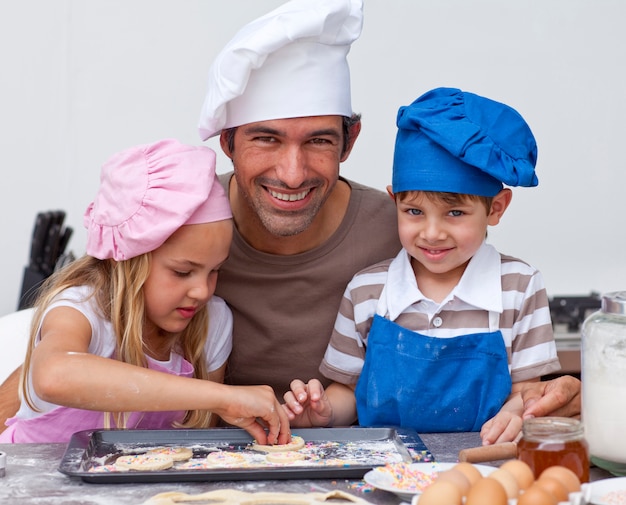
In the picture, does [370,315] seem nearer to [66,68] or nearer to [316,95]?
[316,95]

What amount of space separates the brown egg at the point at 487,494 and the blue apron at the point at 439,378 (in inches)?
29.7

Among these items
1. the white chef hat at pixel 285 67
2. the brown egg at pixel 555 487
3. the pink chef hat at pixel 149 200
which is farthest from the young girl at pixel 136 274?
the brown egg at pixel 555 487

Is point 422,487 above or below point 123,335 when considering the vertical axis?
below

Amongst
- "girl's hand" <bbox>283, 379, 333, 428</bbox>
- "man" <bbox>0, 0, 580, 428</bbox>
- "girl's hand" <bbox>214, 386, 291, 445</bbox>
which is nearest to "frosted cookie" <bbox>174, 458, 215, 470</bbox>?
"girl's hand" <bbox>214, 386, 291, 445</bbox>

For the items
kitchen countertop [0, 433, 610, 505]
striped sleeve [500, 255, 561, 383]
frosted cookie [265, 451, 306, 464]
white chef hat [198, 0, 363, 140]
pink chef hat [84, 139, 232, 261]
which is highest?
white chef hat [198, 0, 363, 140]

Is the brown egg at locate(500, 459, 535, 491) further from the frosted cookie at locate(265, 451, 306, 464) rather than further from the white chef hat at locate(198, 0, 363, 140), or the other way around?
the white chef hat at locate(198, 0, 363, 140)

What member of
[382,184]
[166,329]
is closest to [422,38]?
[382,184]

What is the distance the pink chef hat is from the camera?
1853mm

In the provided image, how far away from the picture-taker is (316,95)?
2072 millimetres

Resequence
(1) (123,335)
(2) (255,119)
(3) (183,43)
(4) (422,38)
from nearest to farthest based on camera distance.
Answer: (1) (123,335) < (2) (255,119) < (4) (422,38) < (3) (183,43)

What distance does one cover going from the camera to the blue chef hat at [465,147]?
6.03 feet

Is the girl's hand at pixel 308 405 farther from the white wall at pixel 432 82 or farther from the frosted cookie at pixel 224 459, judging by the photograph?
the white wall at pixel 432 82

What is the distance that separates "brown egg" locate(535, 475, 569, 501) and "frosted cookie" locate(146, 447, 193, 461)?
62 centimetres

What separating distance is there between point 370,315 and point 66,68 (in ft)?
8.97
